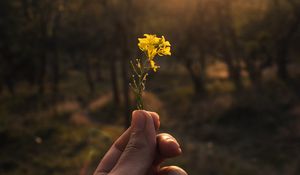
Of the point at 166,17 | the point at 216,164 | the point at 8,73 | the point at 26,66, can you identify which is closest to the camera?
the point at 216,164

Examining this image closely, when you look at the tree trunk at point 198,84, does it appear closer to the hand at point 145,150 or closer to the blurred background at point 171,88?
the blurred background at point 171,88

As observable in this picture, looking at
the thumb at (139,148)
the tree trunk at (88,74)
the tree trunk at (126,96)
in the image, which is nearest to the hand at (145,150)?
the thumb at (139,148)

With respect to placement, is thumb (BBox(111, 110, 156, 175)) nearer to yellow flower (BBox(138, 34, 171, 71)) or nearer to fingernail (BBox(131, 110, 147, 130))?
fingernail (BBox(131, 110, 147, 130))

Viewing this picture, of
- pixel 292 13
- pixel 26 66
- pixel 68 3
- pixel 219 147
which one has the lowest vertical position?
pixel 219 147

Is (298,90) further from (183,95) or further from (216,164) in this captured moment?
(216,164)

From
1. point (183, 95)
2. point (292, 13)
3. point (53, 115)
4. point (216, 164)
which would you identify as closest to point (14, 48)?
point (53, 115)

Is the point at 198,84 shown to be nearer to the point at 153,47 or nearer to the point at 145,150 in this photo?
the point at 153,47

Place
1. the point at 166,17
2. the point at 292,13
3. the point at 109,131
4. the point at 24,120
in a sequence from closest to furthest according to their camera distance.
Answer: the point at 109,131 → the point at 24,120 → the point at 292,13 → the point at 166,17

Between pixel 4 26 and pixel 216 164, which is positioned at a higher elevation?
pixel 4 26
